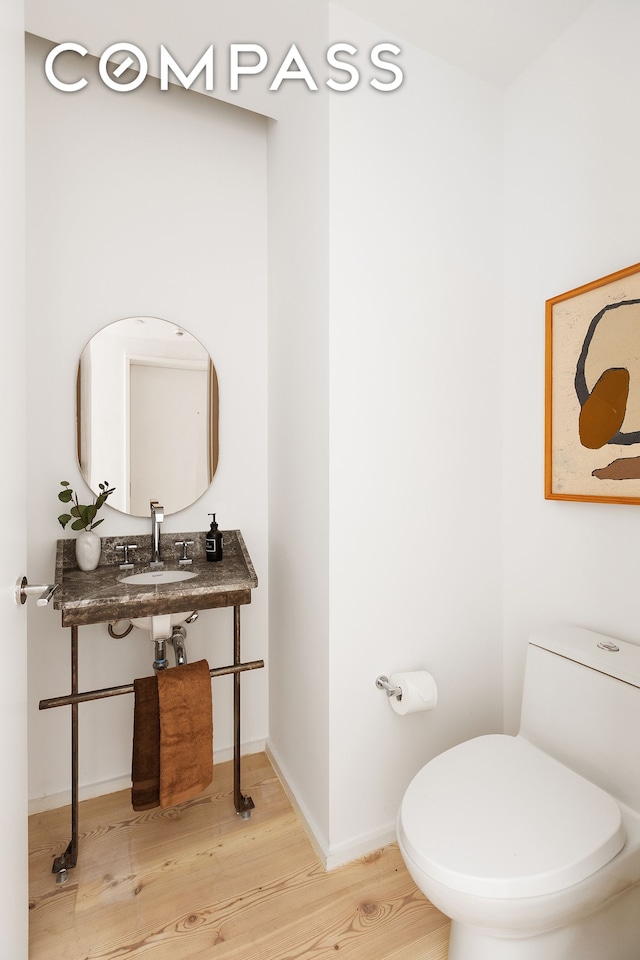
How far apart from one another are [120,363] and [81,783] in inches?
60.1

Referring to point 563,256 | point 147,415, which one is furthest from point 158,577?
point 563,256

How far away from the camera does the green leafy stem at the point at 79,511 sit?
1.63 meters

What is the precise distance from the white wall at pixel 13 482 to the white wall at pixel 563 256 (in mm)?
1465

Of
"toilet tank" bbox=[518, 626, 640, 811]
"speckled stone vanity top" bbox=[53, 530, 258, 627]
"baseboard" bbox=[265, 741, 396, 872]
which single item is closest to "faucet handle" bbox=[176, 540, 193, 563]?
"speckled stone vanity top" bbox=[53, 530, 258, 627]

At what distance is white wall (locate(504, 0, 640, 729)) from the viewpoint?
134 cm

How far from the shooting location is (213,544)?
1845 mm

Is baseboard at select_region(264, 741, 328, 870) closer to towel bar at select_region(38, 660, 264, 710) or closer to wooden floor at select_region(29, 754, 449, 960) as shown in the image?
wooden floor at select_region(29, 754, 449, 960)

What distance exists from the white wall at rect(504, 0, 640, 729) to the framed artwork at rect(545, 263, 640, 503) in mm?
61

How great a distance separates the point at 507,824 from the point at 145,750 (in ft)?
3.44

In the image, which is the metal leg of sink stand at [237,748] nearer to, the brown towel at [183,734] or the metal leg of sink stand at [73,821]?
→ the brown towel at [183,734]

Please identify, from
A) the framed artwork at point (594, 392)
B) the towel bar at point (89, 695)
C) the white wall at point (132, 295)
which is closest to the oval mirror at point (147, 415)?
the white wall at point (132, 295)

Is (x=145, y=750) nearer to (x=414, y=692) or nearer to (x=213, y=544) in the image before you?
(x=213, y=544)

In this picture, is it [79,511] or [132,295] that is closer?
[79,511]

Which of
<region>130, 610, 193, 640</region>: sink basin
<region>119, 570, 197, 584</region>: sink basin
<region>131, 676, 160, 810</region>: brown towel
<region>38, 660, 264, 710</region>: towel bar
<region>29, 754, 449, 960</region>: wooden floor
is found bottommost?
<region>29, 754, 449, 960</region>: wooden floor
